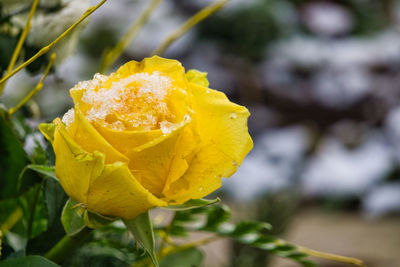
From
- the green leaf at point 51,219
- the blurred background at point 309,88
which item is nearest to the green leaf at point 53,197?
the green leaf at point 51,219

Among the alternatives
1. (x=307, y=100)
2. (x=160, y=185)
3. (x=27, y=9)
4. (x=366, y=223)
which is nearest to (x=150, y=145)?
(x=160, y=185)

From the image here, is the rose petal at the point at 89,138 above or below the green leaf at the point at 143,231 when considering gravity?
above

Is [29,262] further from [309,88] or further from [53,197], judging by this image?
[309,88]

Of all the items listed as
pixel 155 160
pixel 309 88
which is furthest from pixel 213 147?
pixel 309 88

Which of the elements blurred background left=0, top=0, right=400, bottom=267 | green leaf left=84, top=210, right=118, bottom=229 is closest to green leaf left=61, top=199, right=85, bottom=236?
green leaf left=84, top=210, right=118, bottom=229

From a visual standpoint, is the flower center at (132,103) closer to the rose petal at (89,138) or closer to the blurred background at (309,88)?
the rose petal at (89,138)

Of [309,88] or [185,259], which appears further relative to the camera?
[309,88]
